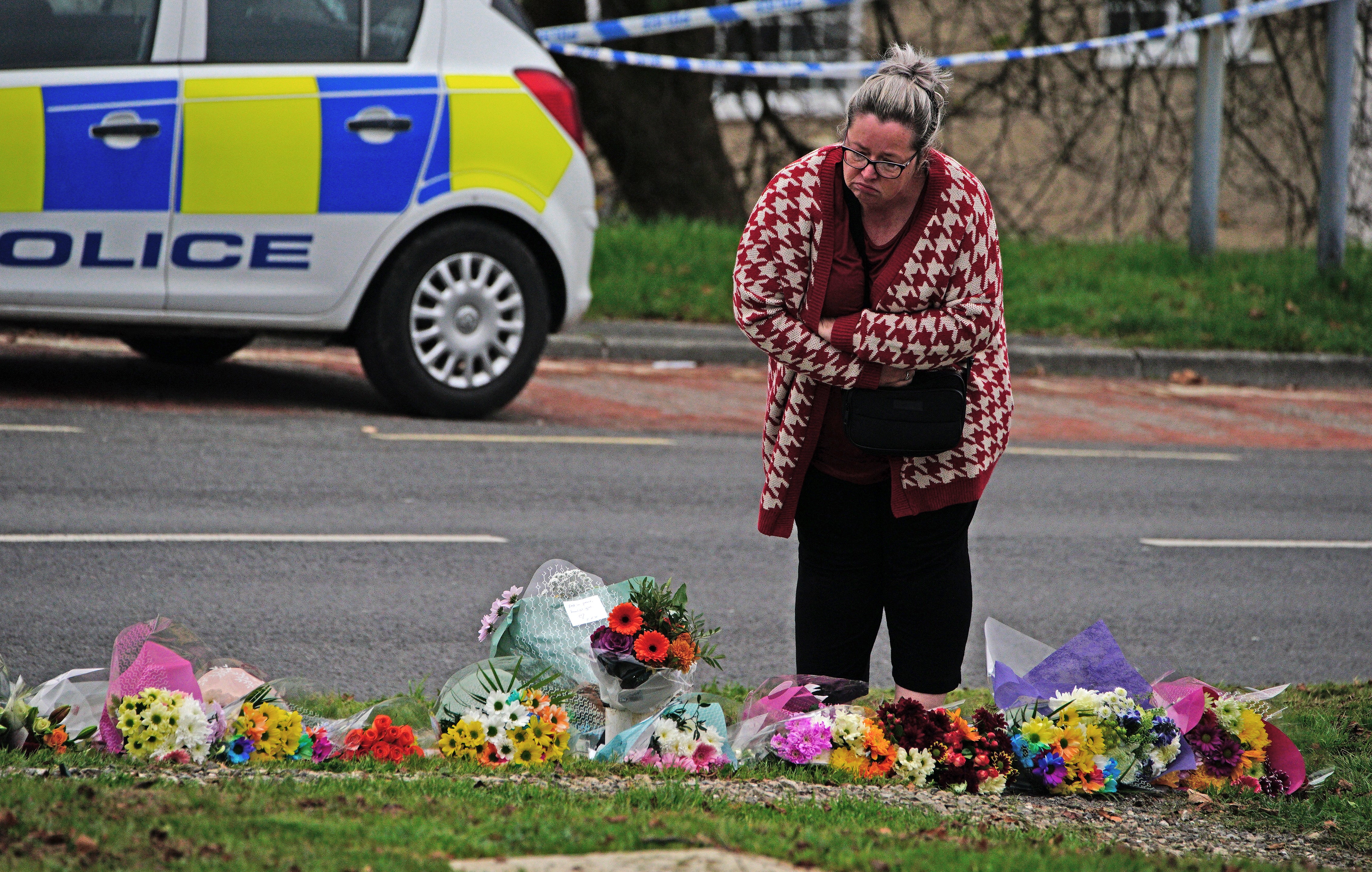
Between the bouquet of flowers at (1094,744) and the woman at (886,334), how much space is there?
262mm

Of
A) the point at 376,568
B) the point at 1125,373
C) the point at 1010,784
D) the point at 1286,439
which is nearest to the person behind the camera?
the point at 1010,784

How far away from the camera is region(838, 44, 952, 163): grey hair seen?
3330 mm

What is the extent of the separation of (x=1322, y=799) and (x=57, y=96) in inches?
246

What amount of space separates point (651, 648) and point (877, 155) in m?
1.20

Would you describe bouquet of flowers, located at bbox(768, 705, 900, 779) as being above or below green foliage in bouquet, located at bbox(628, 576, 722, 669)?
below

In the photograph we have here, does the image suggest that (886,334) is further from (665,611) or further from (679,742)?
(679,742)

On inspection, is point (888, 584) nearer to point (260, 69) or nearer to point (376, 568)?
point (376, 568)

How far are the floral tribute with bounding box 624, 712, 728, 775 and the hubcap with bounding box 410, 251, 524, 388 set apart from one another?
16.2 feet

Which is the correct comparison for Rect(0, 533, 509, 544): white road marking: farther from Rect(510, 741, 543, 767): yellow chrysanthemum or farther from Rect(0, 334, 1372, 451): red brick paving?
Rect(510, 741, 543, 767): yellow chrysanthemum

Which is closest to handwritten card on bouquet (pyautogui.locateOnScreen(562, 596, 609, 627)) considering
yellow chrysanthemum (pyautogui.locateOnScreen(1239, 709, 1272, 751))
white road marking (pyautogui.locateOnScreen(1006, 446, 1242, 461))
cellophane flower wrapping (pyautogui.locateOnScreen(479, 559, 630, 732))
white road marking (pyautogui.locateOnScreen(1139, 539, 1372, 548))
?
cellophane flower wrapping (pyautogui.locateOnScreen(479, 559, 630, 732))

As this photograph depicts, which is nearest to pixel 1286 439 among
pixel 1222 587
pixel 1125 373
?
pixel 1125 373

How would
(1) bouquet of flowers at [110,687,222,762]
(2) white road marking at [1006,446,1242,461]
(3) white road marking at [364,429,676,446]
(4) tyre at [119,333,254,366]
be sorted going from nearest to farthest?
(1) bouquet of flowers at [110,687,222,762], (3) white road marking at [364,429,676,446], (2) white road marking at [1006,446,1242,461], (4) tyre at [119,333,254,366]

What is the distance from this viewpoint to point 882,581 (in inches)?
152

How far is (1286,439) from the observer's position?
32.7 feet
